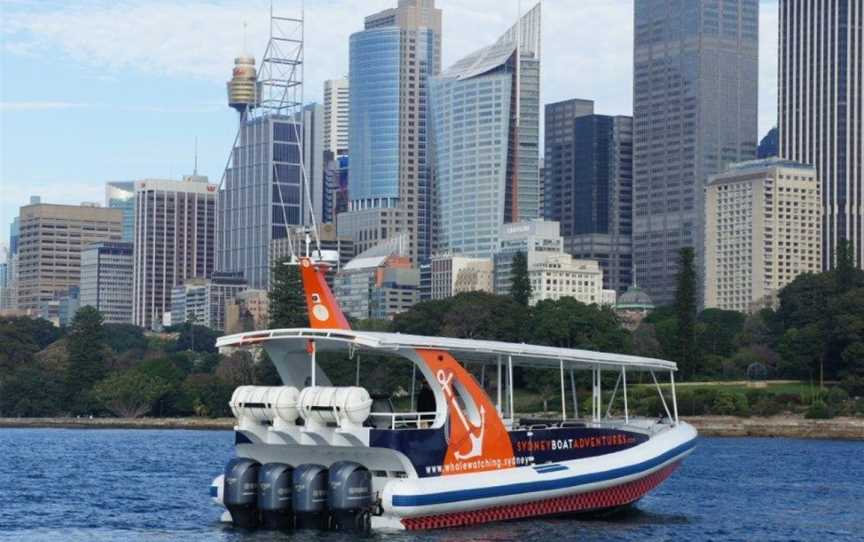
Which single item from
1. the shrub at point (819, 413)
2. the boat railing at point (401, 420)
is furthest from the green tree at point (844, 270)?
the boat railing at point (401, 420)

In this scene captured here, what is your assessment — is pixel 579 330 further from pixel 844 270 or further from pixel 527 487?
pixel 527 487

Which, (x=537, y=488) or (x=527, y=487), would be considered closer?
(x=527, y=487)

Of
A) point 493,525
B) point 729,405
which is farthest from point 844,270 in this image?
point 493,525

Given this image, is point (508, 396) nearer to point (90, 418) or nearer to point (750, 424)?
point (750, 424)

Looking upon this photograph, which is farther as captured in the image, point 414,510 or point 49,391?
point 49,391

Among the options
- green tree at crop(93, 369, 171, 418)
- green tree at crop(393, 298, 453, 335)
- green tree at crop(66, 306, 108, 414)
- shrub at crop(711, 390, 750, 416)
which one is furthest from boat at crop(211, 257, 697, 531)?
green tree at crop(66, 306, 108, 414)

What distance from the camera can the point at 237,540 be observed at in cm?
3644

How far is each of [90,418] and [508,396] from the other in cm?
9914

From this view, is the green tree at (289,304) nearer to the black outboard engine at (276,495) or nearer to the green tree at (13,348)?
the green tree at (13,348)

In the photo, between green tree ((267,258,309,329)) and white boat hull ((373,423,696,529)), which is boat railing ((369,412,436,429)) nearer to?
white boat hull ((373,423,696,529))

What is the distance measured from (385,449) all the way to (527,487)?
4.17 metres

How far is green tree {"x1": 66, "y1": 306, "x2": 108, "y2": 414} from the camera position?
5472 inches

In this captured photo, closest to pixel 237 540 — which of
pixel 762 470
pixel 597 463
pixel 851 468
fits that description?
pixel 597 463

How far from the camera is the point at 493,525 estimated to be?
38.2 meters
